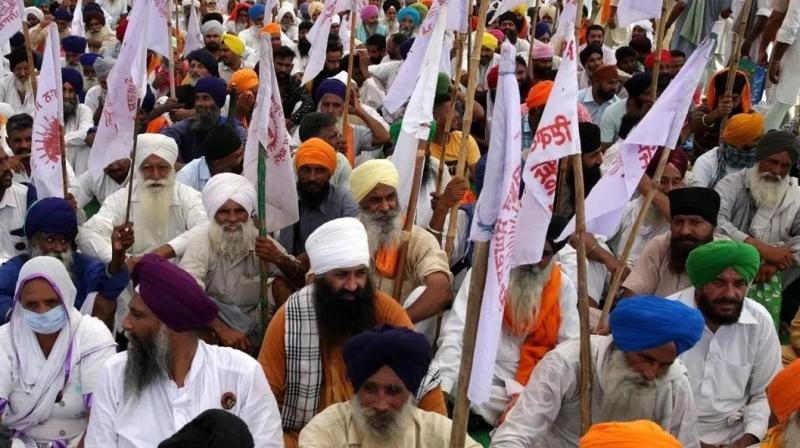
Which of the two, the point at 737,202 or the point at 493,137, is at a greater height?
the point at 493,137

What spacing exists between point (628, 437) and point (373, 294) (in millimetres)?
1533

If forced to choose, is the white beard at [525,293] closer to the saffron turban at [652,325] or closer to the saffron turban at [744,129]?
the saffron turban at [652,325]

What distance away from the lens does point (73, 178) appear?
691 cm

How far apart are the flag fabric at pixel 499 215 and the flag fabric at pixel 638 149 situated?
103cm

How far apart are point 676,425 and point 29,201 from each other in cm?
404

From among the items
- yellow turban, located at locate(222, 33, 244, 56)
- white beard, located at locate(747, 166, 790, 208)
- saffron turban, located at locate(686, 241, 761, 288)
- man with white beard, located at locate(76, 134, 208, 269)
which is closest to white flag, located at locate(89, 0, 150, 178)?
man with white beard, located at locate(76, 134, 208, 269)

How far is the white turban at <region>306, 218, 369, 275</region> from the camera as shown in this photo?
4.18 metres

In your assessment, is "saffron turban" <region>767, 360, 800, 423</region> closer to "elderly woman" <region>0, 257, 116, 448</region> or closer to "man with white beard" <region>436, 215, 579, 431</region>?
"man with white beard" <region>436, 215, 579, 431</region>

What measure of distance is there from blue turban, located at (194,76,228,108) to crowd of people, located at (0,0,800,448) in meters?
0.02

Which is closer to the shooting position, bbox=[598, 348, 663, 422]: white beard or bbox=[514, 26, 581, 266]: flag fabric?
bbox=[514, 26, 581, 266]: flag fabric

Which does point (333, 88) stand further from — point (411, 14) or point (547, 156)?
point (411, 14)

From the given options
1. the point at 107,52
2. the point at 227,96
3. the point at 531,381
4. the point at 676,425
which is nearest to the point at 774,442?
the point at 676,425

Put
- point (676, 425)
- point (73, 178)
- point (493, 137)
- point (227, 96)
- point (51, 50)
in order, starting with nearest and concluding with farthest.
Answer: point (493, 137) < point (676, 425) < point (51, 50) < point (73, 178) < point (227, 96)

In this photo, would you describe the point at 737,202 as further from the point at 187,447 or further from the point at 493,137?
the point at 187,447
